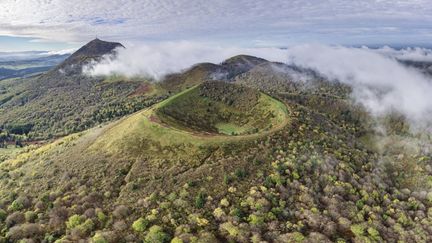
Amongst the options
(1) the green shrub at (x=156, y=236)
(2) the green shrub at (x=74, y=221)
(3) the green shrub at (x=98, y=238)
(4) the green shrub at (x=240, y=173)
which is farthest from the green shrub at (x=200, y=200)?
(2) the green shrub at (x=74, y=221)

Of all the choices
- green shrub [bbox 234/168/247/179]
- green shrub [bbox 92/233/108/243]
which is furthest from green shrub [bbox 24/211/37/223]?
green shrub [bbox 234/168/247/179]

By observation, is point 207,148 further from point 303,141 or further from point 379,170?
point 379,170

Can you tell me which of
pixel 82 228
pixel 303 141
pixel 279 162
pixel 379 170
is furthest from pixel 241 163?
pixel 379 170

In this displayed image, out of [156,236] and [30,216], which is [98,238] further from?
[30,216]

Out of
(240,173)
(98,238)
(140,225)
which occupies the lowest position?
(140,225)

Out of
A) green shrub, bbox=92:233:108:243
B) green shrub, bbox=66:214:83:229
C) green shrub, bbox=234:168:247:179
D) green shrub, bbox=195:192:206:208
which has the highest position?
green shrub, bbox=234:168:247:179

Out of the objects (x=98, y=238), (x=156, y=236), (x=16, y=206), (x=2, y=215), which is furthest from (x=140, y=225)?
(x=2, y=215)

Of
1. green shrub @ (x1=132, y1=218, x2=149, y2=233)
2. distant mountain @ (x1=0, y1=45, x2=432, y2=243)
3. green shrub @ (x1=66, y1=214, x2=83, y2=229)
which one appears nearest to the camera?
green shrub @ (x1=132, y1=218, x2=149, y2=233)

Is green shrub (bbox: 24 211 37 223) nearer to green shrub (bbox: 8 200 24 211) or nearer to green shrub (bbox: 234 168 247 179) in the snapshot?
green shrub (bbox: 8 200 24 211)

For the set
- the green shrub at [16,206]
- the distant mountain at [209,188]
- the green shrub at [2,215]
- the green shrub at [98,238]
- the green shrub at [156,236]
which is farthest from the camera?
the green shrub at [16,206]

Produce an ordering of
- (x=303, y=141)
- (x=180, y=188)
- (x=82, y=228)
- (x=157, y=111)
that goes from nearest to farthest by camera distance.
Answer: (x=82, y=228), (x=180, y=188), (x=303, y=141), (x=157, y=111)

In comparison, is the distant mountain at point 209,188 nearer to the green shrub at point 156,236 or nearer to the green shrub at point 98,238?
the green shrub at point 156,236
